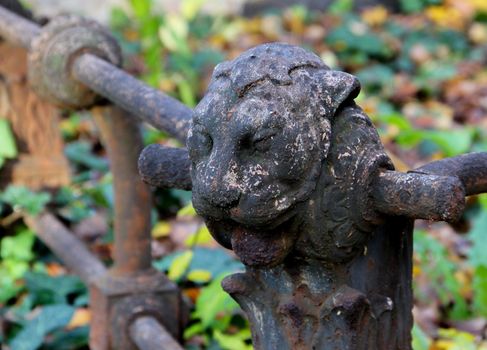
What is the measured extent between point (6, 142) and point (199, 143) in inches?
86.3

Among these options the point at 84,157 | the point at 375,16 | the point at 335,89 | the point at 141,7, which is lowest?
the point at 335,89

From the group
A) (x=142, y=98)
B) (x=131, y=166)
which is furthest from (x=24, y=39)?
(x=142, y=98)

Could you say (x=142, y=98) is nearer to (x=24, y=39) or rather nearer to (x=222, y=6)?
(x=24, y=39)

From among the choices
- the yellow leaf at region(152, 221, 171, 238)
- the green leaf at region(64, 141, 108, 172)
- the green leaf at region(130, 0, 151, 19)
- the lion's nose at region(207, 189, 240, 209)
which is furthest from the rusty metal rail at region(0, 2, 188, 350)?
the green leaf at region(130, 0, 151, 19)

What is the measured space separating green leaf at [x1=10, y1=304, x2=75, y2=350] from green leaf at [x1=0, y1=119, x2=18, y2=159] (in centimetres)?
88

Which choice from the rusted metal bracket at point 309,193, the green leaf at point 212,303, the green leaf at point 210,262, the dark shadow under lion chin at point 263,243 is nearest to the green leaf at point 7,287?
the green leaf at point 210,262

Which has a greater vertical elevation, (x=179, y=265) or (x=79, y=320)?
(x=179, y=265)

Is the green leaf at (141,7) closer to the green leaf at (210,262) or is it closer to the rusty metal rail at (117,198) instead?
the green leaf at (210,262)

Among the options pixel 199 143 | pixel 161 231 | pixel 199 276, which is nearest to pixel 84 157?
pixel 161 231

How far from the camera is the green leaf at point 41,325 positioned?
8.41ft

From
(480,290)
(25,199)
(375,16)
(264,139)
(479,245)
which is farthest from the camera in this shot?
(375,16)

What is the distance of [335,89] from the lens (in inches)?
52.1

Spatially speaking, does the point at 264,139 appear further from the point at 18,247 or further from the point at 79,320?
the point at 18,247

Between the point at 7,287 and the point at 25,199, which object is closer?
the point at 7,287
